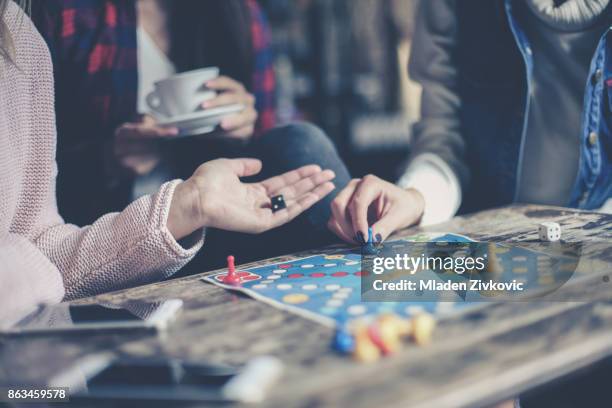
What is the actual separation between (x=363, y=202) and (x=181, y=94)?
0.50 meters

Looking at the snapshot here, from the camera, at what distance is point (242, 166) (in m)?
0.90

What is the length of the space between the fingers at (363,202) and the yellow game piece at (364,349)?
14.3 inches

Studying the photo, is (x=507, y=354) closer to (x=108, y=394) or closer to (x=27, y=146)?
(x=108, y=394)

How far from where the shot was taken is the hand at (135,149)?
1.32 m

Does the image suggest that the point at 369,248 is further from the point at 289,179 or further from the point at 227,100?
the point at 227,100

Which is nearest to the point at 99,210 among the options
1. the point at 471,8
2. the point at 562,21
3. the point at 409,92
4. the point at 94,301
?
the point at 94,301

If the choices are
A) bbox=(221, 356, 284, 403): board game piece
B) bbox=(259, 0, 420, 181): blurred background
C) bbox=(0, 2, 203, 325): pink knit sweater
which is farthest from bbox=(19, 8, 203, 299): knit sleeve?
bbox=(259, 0, 420, 181): blurred background

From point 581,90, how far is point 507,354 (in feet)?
2.72

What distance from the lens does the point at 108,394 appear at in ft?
1.51

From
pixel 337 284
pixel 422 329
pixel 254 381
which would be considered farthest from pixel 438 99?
pixel 254 381

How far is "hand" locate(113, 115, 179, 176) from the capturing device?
1.32 meters

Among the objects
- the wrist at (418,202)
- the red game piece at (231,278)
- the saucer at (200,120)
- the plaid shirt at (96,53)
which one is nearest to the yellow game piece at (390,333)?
the red game piece at (231,278)

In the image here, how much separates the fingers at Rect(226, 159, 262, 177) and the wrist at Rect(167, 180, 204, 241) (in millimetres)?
88

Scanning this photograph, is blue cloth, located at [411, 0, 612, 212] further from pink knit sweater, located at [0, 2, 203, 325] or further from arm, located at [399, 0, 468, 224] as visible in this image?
pink knit sweater, located at [0, 2, 203, 325]
